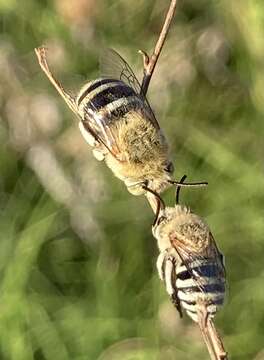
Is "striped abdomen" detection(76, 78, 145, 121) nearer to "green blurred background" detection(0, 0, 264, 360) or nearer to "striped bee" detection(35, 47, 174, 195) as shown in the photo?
"striped bee" detection(35, 47, 174, 195)

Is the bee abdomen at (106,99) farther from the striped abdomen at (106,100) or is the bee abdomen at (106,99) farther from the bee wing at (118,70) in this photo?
the bee wing at (118,70)

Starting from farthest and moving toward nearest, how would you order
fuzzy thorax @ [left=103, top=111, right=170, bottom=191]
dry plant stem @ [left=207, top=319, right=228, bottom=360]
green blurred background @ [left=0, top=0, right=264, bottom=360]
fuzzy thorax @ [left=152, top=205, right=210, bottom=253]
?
1. green blurred background @ [left=0, top=0, right=264, bottom=360]
2. fuzzy thorax @ [left=103, top=111, right=170, bottom=191]
3. fuzzy thorax @ [left=152, top=205, right=210, bottom=253]
4. dry plant stem @ [left=207, top=319, right=228, bottom=360]

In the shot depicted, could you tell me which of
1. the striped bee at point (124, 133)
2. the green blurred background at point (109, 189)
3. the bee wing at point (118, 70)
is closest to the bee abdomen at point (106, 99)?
the striped bee at point (124, 133)

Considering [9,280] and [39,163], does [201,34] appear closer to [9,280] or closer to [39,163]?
[39,163]

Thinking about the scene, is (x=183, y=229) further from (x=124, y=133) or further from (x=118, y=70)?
(x=118, y=70)

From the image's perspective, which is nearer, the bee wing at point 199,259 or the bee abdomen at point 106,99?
the bee wing at point 199,259

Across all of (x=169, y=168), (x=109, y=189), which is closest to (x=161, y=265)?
(x=169, y=168)

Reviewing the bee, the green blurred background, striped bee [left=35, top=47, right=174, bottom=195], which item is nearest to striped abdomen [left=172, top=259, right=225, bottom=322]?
the bee

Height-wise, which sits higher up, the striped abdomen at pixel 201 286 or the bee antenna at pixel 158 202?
the bee antenna at pixel 158 202
